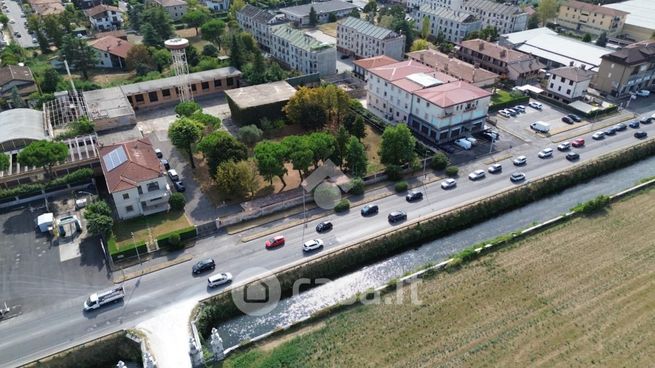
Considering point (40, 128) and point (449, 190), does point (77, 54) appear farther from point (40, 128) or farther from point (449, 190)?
point (449, 190)

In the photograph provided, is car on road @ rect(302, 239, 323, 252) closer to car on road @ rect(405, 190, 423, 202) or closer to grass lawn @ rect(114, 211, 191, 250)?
car on road @ rect(405, 190, 423, 202)

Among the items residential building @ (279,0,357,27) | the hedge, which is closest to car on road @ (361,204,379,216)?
the hedge

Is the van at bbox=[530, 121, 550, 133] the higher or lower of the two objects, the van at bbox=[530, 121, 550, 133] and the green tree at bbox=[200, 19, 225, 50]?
the lower

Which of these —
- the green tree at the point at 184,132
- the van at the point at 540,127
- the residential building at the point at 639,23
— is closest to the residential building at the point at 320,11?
the residential building at the point at 639,23

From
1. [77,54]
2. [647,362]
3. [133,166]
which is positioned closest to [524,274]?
[647,362]

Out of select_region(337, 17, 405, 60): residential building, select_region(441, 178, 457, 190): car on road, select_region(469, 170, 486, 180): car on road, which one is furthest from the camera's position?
select_region(337, 17, 405, 60): residential building

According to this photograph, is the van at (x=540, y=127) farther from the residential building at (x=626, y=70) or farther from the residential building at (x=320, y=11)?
the residential building at (x=320, y=11)
